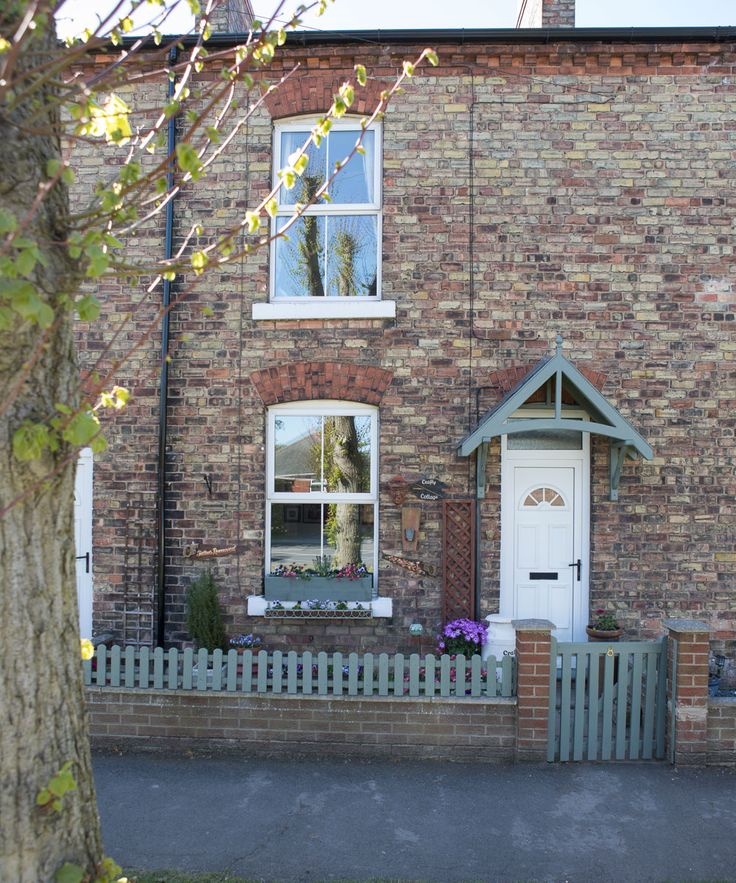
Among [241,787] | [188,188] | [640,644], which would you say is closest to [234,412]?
[188,188]

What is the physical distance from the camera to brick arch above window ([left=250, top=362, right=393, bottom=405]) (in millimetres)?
7191

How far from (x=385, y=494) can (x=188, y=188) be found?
12.7 feet

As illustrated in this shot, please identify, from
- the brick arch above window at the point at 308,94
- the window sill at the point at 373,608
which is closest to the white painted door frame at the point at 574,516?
the window sill at the point at 373,608

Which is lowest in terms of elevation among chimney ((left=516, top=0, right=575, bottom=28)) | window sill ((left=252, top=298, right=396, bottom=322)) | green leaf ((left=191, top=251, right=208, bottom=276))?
green leaf ((left=191, top=251, right=208, bottom=276))

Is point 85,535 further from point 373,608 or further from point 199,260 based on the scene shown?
point 199,260

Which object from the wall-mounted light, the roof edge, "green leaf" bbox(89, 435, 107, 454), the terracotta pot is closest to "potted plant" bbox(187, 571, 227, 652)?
the wall-mounted light

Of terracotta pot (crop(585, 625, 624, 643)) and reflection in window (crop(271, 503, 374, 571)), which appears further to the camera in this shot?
reflection in window (crop(271, 503, 374, 571))

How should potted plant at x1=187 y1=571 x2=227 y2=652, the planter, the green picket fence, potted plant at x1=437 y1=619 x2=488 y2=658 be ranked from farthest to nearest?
the planter, potted plant at x1=187 y1=571 x2=227 y2=652, potted plant at x1=437 y1=619 x2=488 y2=658, the green picket fence

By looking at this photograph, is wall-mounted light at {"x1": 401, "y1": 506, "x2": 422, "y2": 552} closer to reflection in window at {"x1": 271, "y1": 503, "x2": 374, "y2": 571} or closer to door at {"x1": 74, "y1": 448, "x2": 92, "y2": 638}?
reflection in window at {"x1": 271, "y1": 503, "x2": 374, "y2": 571}

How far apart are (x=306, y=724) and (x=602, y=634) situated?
9.97 ft

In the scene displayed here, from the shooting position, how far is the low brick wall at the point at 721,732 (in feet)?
18.0

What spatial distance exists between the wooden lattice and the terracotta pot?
1.16m

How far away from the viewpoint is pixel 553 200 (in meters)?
7.23

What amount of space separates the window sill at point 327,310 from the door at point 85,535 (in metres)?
2.43
